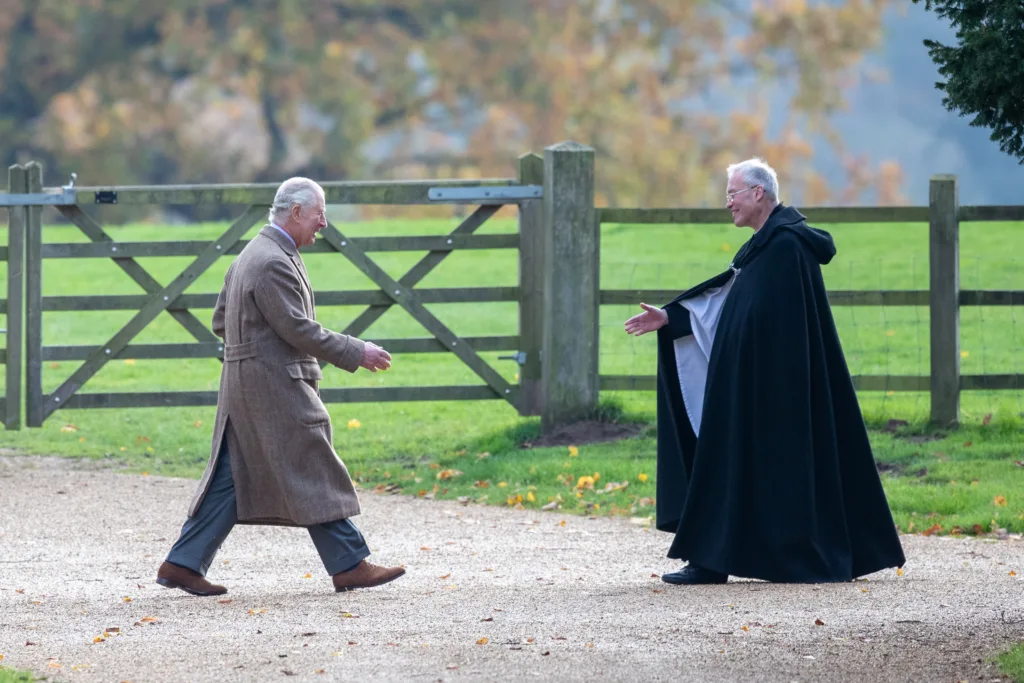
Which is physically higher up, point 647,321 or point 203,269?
point 203,269

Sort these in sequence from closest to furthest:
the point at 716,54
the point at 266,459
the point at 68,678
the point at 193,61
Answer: the point at 68,678 → the point at 266,459 → the point at 193,61 → the point at 716,54

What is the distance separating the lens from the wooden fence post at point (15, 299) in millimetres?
10438

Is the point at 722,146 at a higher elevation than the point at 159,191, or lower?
higher

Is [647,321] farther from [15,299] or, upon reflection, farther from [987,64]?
A: [15,299]

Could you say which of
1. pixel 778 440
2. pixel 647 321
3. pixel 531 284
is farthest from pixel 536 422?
pixel 778 440

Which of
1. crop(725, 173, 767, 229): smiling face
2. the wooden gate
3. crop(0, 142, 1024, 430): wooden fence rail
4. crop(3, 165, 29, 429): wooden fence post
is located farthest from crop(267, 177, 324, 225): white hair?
crop(3, 165, 29, 429): wooden fence post

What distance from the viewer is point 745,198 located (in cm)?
675

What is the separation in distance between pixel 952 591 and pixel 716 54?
93.3 feet

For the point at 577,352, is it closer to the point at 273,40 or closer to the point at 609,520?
the point at 609,520

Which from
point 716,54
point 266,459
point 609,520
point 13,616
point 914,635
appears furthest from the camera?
point 716,54

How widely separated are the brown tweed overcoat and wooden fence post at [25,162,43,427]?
436 cm

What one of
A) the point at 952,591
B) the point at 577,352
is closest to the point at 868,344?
the point at 577,352

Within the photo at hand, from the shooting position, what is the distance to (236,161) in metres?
32.8

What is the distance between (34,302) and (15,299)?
0.41 feet
